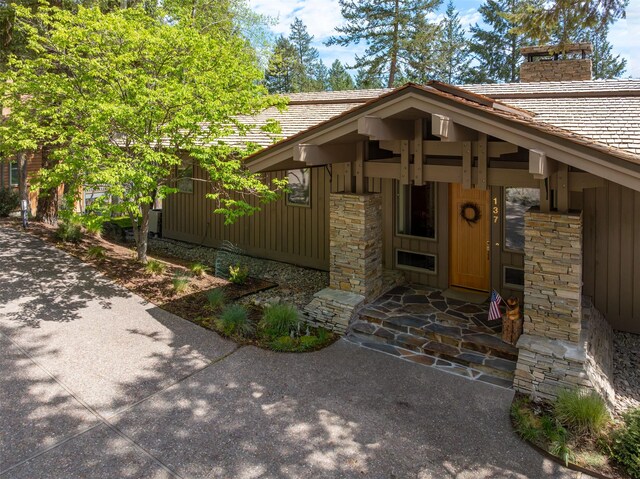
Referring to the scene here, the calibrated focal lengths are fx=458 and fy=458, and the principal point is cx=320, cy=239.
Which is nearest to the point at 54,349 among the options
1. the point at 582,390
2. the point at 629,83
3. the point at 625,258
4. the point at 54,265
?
the point at 54,265

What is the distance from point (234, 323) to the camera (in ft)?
23.4

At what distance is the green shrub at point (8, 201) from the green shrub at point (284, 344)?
14455mm

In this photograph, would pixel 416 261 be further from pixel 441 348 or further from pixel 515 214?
pixel 441 348

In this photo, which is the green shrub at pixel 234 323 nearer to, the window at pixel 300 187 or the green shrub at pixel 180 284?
the green shrub at pixel 180 284

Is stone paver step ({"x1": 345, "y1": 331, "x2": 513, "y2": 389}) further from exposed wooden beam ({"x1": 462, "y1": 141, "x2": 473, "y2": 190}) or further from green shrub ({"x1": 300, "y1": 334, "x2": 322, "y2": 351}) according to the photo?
exposed wooden beam ({"x1": 462, "y1": 141, "x2": 473, "y2": 190})

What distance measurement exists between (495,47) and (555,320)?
32.3 meters

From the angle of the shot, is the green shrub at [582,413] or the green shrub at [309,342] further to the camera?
the green shrub at [309,342]

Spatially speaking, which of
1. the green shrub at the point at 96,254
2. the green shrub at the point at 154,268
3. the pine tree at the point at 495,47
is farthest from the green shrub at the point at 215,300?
the pine tree at the point at 495,47

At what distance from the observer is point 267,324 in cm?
714

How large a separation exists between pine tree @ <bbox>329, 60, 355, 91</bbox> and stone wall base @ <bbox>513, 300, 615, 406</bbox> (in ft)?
137

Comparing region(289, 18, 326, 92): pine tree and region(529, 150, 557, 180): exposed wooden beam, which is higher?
region(289, 18, 326, 92): pine tree

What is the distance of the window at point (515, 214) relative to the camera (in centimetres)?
774

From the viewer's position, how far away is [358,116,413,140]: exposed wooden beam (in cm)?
618

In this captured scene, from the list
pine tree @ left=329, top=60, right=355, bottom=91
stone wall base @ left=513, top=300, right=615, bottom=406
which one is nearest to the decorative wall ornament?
stone wall base @ left=513, top=300, right=615, bottom=406
